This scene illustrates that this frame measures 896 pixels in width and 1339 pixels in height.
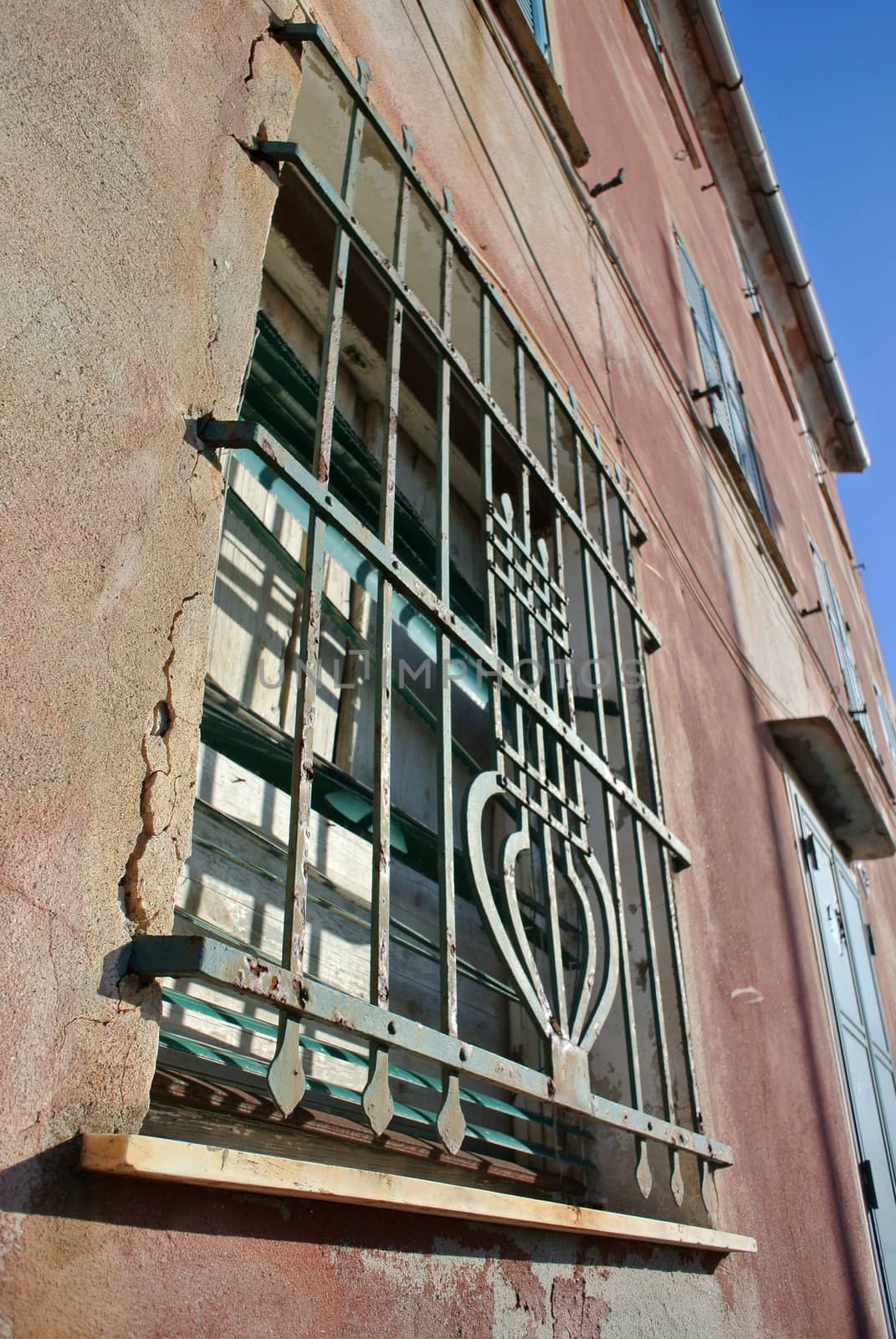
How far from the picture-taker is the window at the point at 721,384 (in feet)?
17.0

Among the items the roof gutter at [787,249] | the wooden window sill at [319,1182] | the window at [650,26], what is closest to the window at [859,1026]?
the wooden window sill at [319,1182]

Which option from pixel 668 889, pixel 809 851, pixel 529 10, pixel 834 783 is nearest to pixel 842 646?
pixel 834 783

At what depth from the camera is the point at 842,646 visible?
7.94m

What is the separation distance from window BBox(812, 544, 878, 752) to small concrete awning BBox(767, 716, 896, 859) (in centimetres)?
254

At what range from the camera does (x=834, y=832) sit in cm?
490

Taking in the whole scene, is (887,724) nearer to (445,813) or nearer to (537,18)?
(537,18)

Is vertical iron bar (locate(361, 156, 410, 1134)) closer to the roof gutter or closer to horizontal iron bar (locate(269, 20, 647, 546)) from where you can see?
horizontal iron bar (locate(269, 20, 647, 546))

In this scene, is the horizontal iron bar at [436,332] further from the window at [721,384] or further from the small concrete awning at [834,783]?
the window at [721,384]

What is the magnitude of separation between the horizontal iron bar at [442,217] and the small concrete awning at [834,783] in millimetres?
1322

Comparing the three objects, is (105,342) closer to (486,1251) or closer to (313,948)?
(313,948)

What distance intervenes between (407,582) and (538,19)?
3.12 meters

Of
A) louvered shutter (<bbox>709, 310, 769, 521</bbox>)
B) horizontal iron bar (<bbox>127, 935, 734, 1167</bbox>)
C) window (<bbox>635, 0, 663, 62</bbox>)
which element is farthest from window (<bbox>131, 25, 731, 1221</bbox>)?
window (<bbox>635, 0, 663, 62</bbox>)

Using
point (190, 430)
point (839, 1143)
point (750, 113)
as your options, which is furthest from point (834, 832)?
point (750, 113)

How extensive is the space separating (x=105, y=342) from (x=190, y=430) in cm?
15
